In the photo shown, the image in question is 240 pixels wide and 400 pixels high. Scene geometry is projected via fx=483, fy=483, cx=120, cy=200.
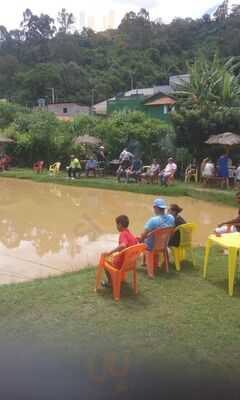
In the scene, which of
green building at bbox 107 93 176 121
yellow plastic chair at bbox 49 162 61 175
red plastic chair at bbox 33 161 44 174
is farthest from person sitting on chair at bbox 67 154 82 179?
green building at bbox 107 93 176 121

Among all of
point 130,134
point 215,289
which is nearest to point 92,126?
A: point 130,134

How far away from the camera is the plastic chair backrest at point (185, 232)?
6.90m

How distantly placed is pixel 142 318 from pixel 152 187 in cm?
1060

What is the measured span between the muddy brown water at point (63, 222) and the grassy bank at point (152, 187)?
1.21ft

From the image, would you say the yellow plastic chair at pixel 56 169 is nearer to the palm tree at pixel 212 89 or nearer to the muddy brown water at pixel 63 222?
the muddy brown water at pixel 63 222

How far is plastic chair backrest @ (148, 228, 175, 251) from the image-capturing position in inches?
253

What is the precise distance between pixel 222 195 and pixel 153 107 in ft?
95.5

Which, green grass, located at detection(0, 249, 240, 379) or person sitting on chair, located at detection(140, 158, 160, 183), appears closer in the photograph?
green grass, located at detection(0, 249, 240, 379)

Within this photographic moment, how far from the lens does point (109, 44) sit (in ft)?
272

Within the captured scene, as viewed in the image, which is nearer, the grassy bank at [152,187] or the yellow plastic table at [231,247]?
the yellow plastic table at [231,247]

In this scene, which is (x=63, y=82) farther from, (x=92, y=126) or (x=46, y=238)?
(x=46, y=238)

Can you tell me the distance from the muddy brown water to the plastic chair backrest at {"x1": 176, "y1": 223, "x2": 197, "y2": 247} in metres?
1.67

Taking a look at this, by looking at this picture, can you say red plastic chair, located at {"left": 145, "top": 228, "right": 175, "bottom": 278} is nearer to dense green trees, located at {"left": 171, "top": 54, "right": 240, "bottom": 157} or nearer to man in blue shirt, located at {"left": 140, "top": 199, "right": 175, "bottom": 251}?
man in blue shirt, located at {"left": 140, "top": 199, "right": 175, "bottom": 251}

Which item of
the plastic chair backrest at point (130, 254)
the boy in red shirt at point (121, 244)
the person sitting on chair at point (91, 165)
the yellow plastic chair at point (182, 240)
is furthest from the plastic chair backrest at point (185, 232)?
the person sitting on chair at point (91, 165)
